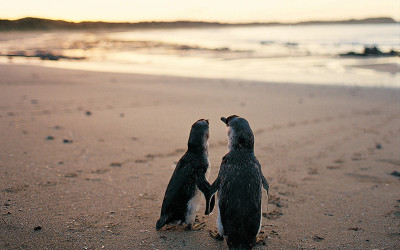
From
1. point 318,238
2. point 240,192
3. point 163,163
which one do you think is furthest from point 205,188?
point 163,163

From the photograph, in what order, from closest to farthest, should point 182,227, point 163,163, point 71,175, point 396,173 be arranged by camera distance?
point 182,227 → point 71,175 → point 396,173 → point 163,163

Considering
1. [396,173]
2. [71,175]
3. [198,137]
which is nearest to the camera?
[198,137]

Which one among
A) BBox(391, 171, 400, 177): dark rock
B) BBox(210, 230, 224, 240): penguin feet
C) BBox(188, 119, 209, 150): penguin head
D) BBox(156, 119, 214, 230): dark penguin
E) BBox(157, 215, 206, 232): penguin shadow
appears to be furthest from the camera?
BBox(391, 171, 400, 177): dark rock

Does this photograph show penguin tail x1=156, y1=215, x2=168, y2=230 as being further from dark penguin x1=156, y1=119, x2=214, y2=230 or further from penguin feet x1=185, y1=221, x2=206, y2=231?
penguin feet x1=185, y1=221, x2=206, y2=231

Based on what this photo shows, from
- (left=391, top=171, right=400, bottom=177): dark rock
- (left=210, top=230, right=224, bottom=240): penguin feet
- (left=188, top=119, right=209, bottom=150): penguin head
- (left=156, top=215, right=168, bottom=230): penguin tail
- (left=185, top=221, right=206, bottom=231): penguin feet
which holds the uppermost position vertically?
(left=188, top=119, right=209, bottom=150): penguin head

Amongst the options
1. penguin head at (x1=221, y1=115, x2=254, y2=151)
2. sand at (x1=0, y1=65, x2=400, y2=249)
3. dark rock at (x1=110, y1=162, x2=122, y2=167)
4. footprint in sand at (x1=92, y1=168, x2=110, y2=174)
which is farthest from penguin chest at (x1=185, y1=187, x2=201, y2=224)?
dark rock at (x1=110, y1=162, x2=122, y2=167)

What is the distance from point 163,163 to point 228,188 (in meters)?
2.54

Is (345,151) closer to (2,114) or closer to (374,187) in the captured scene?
(374,187)

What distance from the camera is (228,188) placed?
3.74 m

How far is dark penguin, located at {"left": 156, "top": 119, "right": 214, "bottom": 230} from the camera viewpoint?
13.2 ft

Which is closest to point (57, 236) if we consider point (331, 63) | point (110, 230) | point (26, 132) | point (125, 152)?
point (110, 230)

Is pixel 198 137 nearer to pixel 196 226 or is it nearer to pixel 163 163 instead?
pixel 196 226

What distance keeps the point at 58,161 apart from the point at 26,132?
1.77m

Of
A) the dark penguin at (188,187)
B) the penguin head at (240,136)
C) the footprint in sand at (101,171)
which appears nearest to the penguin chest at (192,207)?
the dark penguin at (188,187)
